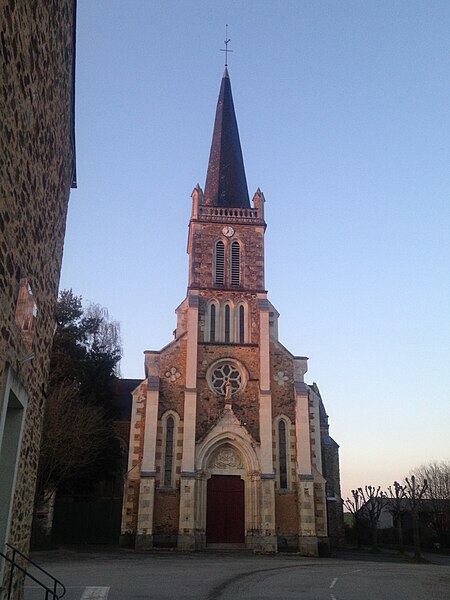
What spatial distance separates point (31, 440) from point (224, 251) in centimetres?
2377

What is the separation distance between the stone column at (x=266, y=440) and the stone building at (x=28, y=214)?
18.8 m

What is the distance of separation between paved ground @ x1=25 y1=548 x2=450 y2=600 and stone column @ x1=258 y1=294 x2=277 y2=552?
13.0ft

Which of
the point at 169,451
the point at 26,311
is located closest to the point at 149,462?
the point at 169,451

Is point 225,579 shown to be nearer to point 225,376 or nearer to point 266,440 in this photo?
point 266,440

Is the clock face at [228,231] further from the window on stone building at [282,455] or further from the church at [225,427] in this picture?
the window on stone building at [282,455]

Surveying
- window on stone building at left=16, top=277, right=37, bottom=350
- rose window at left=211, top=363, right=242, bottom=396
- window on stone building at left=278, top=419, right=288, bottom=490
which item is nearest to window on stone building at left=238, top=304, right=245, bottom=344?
rose window at left=211, top=363, right=242, bottom=396

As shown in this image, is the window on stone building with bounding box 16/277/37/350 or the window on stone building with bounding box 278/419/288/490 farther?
the window on stone building with bounding box 278/419/288/490

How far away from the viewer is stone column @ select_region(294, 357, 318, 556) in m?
25.5

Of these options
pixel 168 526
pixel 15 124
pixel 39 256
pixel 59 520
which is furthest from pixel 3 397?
pixel 59 520

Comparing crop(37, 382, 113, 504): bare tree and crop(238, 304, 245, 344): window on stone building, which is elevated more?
crop(238, 304, 245, 344): window on stone building

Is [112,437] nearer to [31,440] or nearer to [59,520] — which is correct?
[59,520]

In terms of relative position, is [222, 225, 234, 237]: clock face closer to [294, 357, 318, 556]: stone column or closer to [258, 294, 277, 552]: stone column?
[258, 294, 277, 552]: stone column

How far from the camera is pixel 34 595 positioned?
1132cm

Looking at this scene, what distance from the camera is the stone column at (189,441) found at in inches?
984
